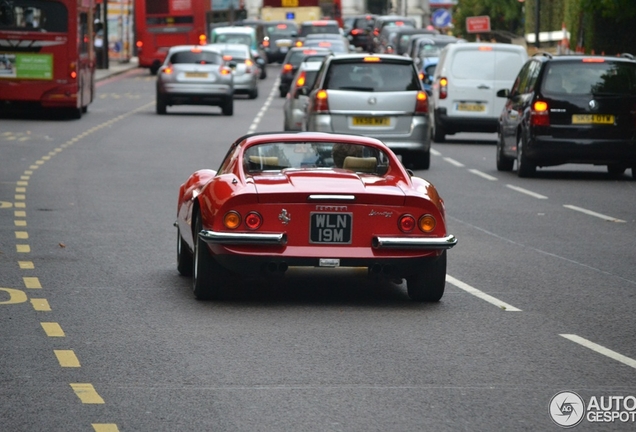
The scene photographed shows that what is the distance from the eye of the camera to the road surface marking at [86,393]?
7352 mm

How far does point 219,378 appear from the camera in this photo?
7.98m

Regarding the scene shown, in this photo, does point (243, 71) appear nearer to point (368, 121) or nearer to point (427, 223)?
point (368, 121)

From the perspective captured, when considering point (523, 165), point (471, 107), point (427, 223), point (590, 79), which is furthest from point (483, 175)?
point (427, 223)

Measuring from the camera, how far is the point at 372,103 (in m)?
23.2

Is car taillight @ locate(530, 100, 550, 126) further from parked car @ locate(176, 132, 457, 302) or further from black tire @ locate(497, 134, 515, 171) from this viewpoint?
parked car @ locate(176, 132, 457, 302)

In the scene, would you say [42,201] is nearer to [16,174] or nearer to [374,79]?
[16,174]

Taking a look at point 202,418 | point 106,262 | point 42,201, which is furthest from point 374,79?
point 202,418

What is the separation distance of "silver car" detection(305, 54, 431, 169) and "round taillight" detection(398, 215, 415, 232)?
1265 cm

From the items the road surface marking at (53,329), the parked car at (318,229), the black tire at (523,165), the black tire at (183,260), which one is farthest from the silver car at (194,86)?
the road surface marking at (53,329)

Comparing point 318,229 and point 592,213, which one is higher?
point 318,229

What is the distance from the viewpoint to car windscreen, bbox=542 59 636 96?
A: 2222cm

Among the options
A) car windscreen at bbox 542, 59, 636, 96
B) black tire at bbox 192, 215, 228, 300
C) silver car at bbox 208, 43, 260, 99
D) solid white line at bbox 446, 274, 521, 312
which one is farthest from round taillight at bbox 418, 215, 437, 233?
silver car at bbox 208, 43, 260, 99

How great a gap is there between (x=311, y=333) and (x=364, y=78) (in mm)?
14171
